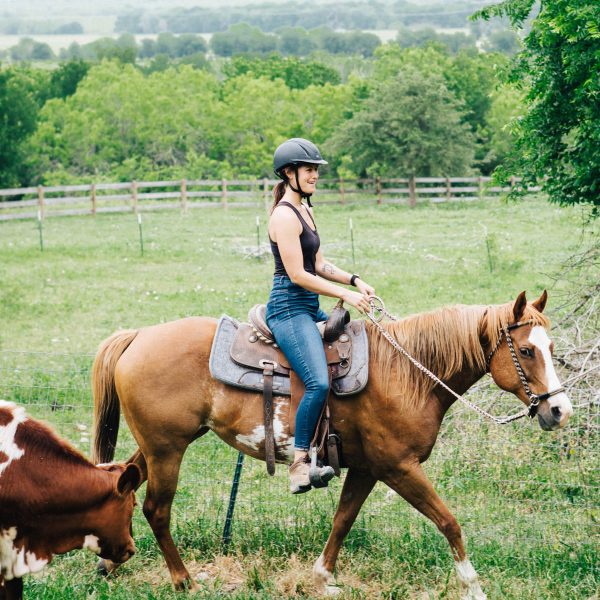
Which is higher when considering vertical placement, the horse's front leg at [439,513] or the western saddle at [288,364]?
the western saddle at [288,364]

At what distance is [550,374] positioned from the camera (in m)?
5.18

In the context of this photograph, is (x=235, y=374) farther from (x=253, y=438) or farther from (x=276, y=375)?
(x=253, y=438)

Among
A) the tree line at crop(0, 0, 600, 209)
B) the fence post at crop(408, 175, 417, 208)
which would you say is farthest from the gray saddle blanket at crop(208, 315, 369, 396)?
the fence post at crop(408, 175, 417, 208)

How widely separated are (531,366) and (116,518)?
9.05ft

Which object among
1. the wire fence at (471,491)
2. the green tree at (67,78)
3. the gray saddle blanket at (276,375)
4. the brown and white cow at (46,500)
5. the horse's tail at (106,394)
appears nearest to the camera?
the brown and white cow at (46,500)

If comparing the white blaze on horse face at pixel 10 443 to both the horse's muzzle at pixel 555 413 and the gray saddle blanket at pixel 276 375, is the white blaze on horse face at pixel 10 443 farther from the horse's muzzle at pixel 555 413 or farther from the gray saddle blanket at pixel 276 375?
the horse's muzzle at pixel 555 413

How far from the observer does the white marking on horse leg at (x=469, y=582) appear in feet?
17.3

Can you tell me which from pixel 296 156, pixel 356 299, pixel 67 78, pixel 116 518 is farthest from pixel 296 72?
pixel 116 518

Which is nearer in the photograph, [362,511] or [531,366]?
[531,366]

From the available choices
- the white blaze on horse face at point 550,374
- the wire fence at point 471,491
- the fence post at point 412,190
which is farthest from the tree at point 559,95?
the fence post at point 412,190

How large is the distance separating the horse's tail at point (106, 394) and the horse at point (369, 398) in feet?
0.03

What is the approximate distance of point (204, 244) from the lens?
2345cm

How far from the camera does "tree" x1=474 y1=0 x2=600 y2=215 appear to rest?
24.9 ft

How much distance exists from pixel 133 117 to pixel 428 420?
43272 millimetres
